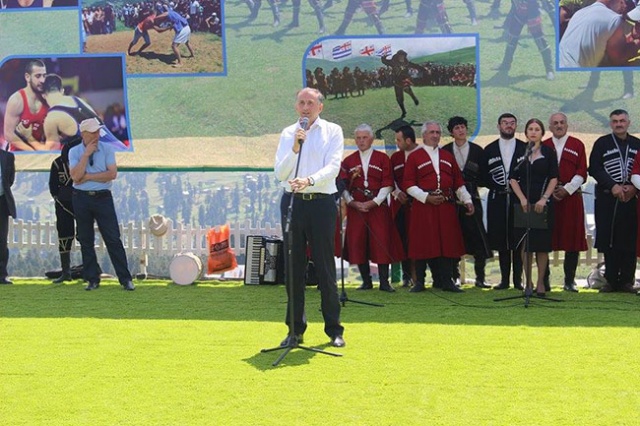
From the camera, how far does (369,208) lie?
10164 millimetres

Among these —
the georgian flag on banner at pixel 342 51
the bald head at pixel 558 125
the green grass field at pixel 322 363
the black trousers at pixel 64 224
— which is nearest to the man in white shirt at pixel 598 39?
the bald head at pixel 558 125

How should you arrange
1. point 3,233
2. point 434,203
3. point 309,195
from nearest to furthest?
1. point 309,195
2. point 434,203
3. point 3,233

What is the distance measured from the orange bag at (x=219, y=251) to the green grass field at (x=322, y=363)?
1.34m

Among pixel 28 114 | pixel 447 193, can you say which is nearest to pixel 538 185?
pixel 447 193

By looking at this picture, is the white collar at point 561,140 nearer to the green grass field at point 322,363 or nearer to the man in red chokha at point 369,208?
the green grass field at point 322,363

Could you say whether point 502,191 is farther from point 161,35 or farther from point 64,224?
point 64,224

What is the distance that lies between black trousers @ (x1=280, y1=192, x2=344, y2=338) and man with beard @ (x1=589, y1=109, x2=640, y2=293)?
3.63m

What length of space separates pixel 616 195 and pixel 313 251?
3758 mm

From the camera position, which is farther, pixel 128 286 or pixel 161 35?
pixel 161 35

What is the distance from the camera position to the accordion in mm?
10906

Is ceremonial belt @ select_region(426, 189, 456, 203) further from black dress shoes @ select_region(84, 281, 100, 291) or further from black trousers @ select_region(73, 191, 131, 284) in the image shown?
black dress shoes @ select_region(84, 281, 100, 291)

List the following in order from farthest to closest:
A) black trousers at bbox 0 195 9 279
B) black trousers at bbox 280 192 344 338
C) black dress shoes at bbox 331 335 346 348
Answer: black trousers at bbox 0 195 9 279 → black dress shoes at bbox 331 335 346 348 → black trousers at bbox 280 192 344 338

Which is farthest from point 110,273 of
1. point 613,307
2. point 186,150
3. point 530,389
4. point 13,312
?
point 530,389

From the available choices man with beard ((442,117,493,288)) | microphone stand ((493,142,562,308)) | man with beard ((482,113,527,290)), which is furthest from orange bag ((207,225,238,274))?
microphone stand ((493,142,562,308))
